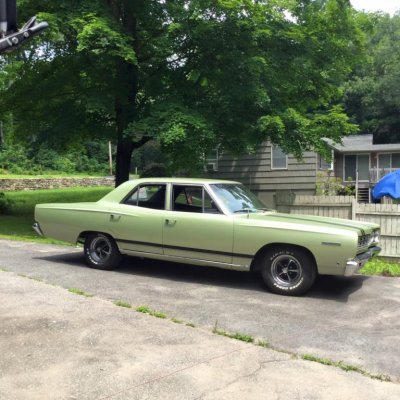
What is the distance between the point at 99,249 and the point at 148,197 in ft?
3.86

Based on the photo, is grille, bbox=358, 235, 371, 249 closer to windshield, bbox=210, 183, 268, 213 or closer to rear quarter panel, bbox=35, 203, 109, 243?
windshield, bbox=210, 183, 268, 213

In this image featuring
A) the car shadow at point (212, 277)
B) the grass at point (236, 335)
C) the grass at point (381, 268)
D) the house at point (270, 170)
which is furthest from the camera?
the house at point (270, 170)

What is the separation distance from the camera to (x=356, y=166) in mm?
29234

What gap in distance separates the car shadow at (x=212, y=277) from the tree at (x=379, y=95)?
33.6 metres

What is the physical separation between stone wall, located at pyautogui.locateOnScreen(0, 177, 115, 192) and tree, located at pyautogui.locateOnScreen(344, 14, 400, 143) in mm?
20395

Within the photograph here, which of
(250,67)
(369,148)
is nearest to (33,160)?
(369,148)

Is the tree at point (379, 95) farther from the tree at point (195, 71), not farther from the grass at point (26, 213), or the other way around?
the tree at point (195, 71)

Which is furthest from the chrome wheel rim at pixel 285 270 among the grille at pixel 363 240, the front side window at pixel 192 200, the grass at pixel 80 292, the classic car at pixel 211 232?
the grass at pixel 80 292

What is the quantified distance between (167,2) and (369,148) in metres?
18.5

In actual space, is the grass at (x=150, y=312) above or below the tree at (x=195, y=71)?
below

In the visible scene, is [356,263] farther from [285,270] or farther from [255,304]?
[255,304]

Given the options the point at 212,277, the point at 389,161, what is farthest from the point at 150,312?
the point at 389,161

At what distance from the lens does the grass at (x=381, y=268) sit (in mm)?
8438


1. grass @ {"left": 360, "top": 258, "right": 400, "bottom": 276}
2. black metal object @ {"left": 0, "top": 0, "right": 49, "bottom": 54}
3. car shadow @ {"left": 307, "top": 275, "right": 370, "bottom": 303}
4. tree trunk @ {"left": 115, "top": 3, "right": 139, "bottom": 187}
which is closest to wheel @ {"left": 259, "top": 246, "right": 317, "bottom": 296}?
car shadow @ {"left": 307, "top": 275, "right": 370, "bottom": 303}
